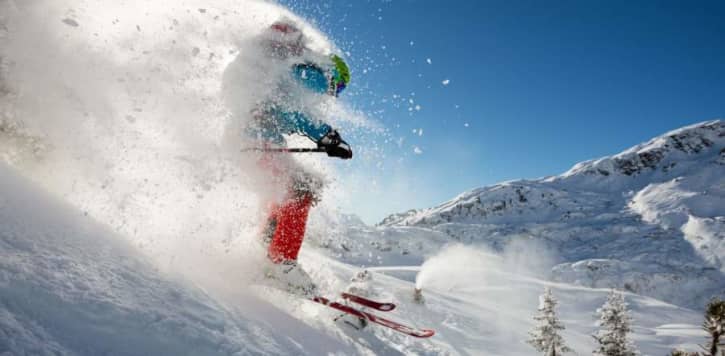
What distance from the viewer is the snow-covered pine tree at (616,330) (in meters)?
14.6

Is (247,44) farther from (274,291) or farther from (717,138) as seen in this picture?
(717,138)

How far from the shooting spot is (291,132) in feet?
16.5

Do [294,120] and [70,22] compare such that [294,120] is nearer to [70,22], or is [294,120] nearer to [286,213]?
[286,213]

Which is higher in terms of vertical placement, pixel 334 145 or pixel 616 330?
pixel 334 145

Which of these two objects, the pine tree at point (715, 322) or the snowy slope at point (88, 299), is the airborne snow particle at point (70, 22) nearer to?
the snowy slope at point (88, 299)

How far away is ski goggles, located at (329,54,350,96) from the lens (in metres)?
5.29

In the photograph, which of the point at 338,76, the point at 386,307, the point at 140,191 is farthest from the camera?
the point at 386,307

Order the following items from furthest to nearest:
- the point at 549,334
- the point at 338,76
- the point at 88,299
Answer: the point at 549,334 < the point at 338,76 < the point at 88,299

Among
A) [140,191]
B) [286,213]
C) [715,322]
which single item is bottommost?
[140,191]

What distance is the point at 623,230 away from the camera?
99562 millimetres

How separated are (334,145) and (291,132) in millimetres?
610

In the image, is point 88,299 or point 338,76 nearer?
point 88,299

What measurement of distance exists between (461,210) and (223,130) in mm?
149034

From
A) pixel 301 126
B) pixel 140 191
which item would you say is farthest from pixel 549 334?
pixel 140 191
